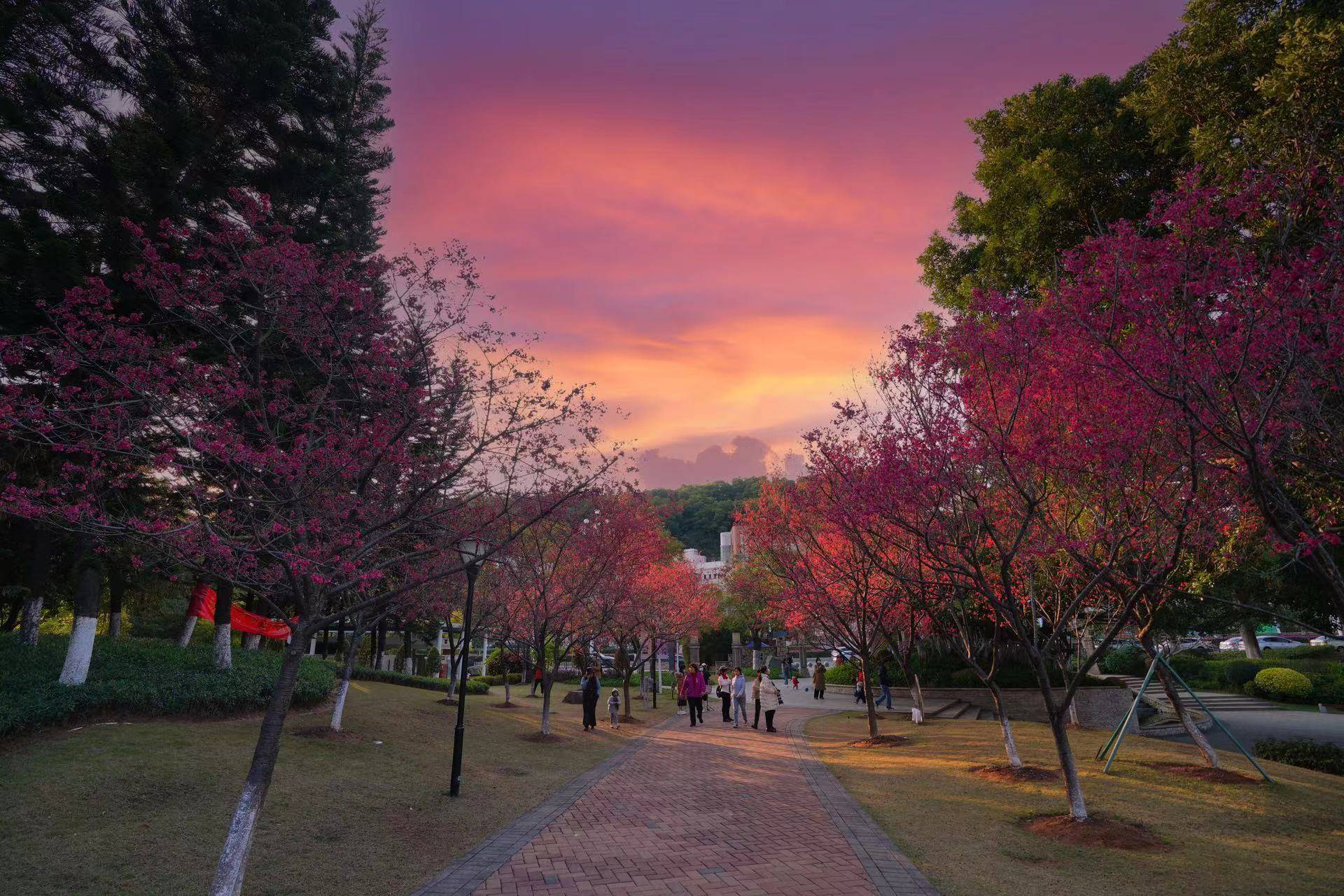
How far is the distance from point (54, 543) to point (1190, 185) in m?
24.5

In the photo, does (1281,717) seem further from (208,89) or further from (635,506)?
(208,89)

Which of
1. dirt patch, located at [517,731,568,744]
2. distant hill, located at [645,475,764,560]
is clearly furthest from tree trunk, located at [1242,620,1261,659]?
distant hill, located at [645,475,764,560]

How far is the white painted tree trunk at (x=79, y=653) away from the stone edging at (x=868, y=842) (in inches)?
540

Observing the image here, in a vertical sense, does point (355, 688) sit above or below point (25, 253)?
below

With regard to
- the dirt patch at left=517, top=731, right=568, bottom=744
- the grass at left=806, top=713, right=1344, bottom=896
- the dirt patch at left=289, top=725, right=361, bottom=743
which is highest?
the dirt patch at left=289, top=725, right=361, bottom=743

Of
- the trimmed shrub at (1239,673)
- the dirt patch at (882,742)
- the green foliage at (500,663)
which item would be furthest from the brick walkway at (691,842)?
the green foliage at (500,663)

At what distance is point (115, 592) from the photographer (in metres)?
22.6

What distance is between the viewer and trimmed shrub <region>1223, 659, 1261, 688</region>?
32.5 meters

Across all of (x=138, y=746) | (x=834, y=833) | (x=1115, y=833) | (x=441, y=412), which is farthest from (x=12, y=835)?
(x=1115, y=833)

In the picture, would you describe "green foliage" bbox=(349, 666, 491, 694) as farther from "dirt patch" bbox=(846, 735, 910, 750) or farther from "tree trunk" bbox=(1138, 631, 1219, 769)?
"tree trunk" bbox=(1138, 631, 1219, 769)

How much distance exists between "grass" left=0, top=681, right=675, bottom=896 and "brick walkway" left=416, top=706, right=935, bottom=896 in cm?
75

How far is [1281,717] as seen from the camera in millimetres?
→ 26266

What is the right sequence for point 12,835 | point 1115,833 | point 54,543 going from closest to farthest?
point 12,835 < point 1115,833 < point 54,543

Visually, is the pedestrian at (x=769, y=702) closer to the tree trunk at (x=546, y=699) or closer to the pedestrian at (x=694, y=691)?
the pedestrian at (x=694, y=691)
